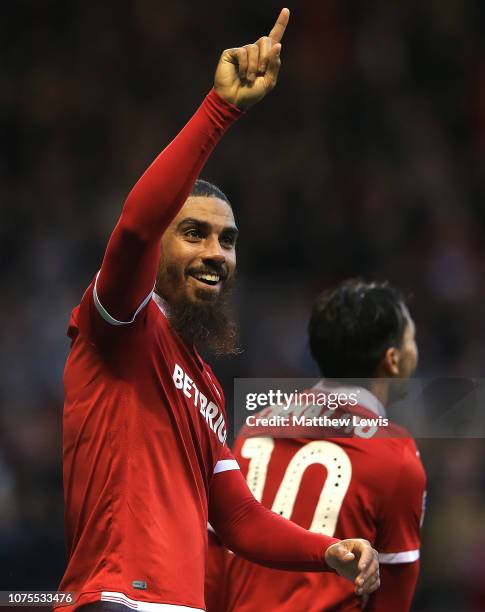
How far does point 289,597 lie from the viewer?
3154mm

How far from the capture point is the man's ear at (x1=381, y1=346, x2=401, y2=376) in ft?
11.4

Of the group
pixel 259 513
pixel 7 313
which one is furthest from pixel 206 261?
pixel 7 313

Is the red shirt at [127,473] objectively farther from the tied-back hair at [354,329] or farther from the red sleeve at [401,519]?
the tied-back hair at [354,329]

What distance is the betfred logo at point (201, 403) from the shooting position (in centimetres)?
253

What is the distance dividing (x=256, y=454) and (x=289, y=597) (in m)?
0.44

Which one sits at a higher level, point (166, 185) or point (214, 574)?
point (166, 185)

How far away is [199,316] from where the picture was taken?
2.63 m

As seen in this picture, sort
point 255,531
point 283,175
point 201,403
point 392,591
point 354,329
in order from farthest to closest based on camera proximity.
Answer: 1. point 283,175
2. point 354,329
3. point 392,591
4. point 255,531
5. point 201,403

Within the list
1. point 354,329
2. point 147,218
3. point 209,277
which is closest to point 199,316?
point 209,277

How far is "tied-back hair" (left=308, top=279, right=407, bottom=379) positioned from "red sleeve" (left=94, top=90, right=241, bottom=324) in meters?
1.30

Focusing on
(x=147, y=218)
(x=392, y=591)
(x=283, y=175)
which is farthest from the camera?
(x=283, y=175)

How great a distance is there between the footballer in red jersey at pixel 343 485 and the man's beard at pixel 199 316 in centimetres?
61

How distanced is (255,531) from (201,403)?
417 millimetres

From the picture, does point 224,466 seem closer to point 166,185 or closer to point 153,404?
point 153,404
